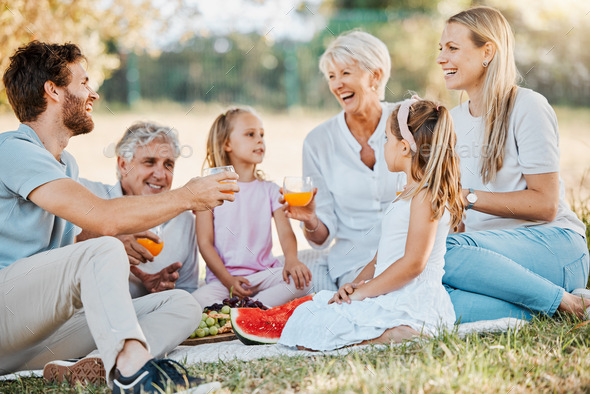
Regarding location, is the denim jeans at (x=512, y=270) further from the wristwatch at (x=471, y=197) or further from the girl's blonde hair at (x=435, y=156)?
the girl's blonde hair at (x=435, y=156)

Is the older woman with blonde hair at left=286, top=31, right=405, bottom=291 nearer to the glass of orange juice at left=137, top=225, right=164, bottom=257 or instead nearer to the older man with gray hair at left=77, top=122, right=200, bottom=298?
the older man with gray hair at left=77, top=122, right=200, bottom=298

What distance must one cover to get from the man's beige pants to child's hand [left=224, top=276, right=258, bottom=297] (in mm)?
1219

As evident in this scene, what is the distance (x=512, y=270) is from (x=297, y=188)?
4.19 ft

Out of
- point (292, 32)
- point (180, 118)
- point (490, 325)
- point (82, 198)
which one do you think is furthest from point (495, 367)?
point (292, 32)

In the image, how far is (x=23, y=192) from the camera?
273 centimetres

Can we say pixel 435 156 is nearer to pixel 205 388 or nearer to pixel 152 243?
pixel 205 388

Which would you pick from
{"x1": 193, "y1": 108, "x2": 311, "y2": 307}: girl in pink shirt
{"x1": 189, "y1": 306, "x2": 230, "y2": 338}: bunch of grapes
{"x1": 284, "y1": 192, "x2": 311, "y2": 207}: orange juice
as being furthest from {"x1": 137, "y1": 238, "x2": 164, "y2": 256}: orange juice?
{"x1": 284, "y1": 192, "x2": 311, "y2": 207}: orange juice

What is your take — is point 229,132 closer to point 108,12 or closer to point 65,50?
point 65,50

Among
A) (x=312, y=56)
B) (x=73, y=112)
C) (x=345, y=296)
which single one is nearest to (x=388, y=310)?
(x=345, y=296)

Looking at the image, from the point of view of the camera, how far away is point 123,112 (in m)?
15.6

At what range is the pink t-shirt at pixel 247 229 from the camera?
4480 millimetres

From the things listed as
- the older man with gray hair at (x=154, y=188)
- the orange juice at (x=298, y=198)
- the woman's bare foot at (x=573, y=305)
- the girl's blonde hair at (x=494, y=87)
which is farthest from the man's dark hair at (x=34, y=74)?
the woman's bare foot at (x=573, y=305)

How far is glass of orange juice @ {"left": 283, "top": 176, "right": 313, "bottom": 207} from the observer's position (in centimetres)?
376

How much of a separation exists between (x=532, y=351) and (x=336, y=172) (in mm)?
2116
